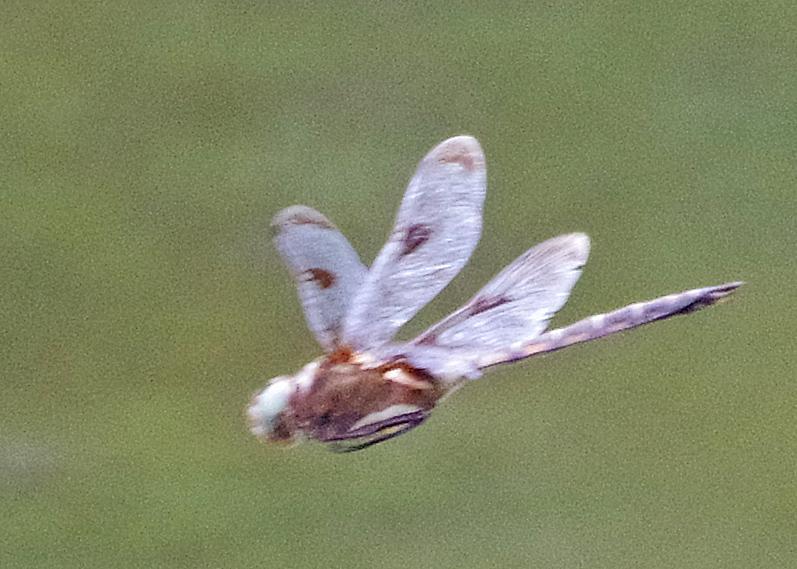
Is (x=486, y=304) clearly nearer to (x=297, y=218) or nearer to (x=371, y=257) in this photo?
(x=297, y=218)

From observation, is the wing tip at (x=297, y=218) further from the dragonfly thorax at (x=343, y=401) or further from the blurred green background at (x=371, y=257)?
the blurred green background at (x=371, y=257)

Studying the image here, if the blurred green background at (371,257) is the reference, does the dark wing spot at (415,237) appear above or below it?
below

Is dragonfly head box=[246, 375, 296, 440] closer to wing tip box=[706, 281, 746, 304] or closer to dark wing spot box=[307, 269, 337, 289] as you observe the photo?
dark wing spot box=[307, 269, 337, 289]

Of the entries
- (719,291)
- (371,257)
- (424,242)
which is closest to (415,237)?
(424,242)

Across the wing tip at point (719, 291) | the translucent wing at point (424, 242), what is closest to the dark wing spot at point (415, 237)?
the translucent wing at point (424, 242)

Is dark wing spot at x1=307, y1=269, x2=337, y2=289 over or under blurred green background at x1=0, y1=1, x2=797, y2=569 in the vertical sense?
under

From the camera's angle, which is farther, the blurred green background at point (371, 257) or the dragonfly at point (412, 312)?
the blurred green background at point (371, 257)

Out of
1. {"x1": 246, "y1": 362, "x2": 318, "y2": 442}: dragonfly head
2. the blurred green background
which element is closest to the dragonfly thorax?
{"x1": 246, "y1": 362, "x2": 318, "y2": 442}: dragonfly head

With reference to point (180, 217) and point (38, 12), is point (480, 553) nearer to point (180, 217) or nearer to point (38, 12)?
point (180, 217)
